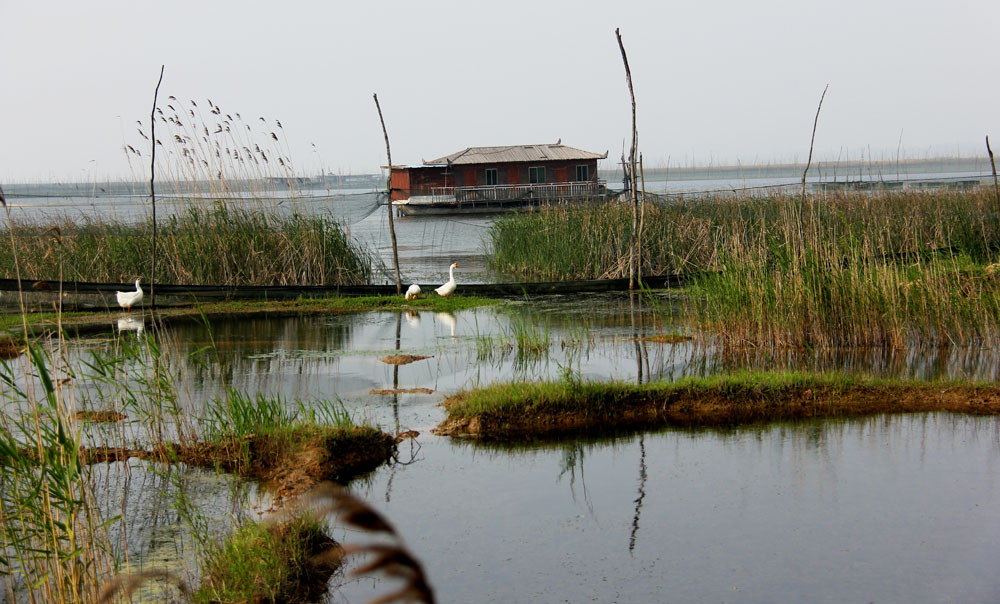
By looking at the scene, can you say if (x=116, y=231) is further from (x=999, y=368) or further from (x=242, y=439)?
(x=999, y=368)

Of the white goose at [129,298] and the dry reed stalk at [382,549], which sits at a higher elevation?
the dry reed stalk at [382,549]

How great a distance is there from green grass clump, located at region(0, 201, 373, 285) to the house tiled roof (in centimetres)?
3113

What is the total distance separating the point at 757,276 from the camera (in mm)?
10078

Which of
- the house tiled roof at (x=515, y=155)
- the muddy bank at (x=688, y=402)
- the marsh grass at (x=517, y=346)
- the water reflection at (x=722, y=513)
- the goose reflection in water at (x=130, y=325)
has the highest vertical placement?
the house tiled roof at (x=515, y=155)

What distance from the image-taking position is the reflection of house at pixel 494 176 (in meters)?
Answer: 46.7

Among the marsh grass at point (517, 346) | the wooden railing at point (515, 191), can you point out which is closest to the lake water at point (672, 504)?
the marsh grass at point (517, 346)

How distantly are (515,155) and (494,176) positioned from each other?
5.24 feet

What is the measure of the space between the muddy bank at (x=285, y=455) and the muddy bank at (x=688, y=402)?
91 cm

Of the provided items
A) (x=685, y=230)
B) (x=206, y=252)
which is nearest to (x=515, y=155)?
(x=685, y=230)

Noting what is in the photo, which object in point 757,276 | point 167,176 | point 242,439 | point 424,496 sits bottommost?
point 424,496

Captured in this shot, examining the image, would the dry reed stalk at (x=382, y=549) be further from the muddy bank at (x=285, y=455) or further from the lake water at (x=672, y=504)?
the muddy bank at (x=285, y=455)

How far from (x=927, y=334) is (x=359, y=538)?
7.21m

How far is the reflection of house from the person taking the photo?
46.7 m

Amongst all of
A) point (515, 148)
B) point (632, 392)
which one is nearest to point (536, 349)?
point (632, 392)
